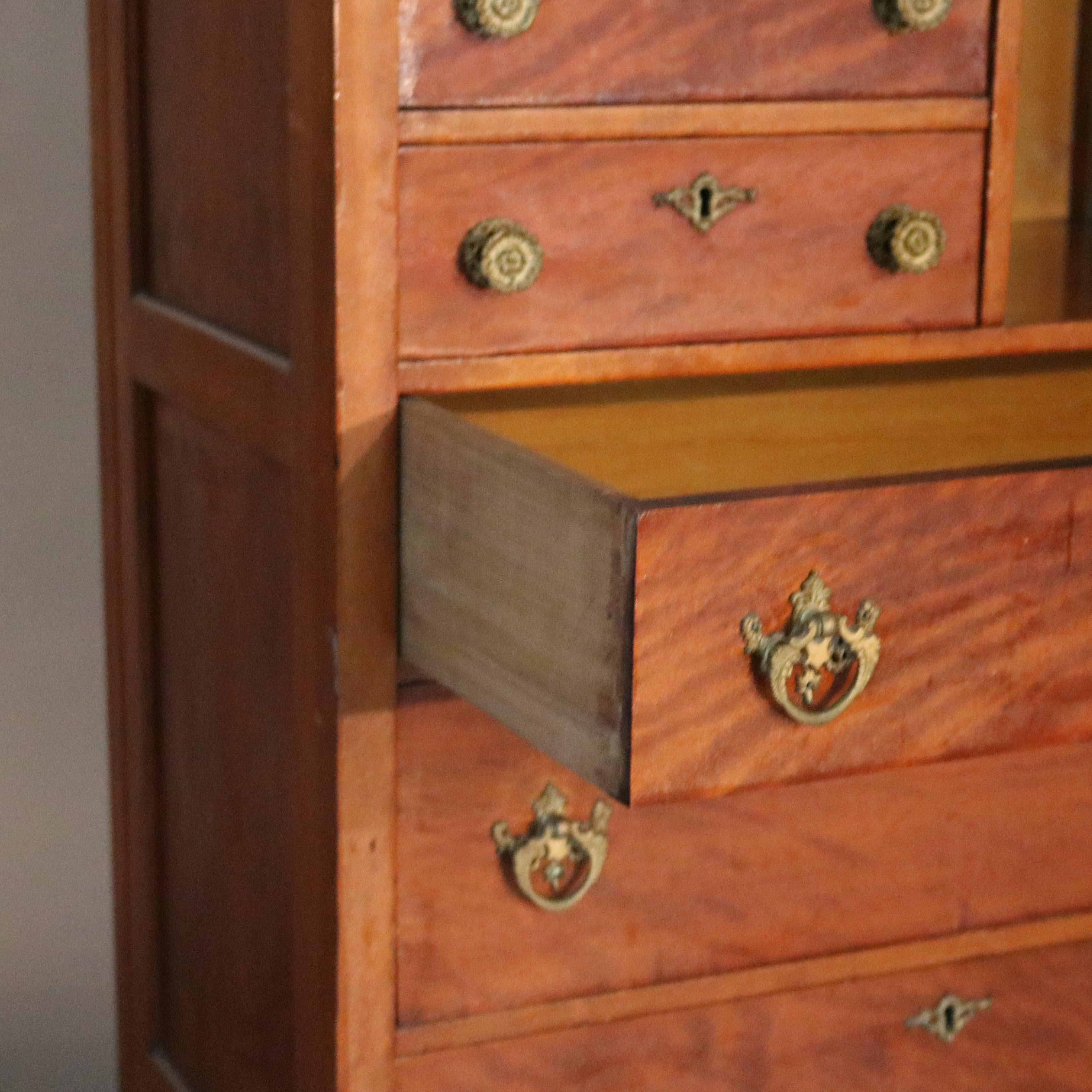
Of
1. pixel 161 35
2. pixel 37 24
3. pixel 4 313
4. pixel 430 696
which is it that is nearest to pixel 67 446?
pixel 4 313

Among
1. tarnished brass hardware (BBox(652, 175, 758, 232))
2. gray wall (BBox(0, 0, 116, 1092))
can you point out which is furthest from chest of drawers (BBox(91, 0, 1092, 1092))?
gray wall (BBox(0, 0, 116, 1092))

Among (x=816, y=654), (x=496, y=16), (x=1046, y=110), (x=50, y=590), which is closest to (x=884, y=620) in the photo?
(x=816, y=654)

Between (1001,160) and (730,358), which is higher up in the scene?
(1001,160)

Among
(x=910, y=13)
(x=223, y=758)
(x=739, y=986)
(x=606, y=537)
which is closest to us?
(x=606, y=537)

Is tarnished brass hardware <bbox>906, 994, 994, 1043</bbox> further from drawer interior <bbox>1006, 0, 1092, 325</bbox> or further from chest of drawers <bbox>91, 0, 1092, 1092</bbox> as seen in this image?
drawer interior <bbox>1006, 0, 1092, 325</bbox>

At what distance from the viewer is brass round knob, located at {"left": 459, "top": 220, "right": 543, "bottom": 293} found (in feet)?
3.78

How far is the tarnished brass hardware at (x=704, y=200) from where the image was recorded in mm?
1197

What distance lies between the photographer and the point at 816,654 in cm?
96

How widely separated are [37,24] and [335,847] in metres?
0.89

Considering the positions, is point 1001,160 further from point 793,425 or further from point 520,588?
point 520,588

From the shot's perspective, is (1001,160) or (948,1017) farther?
(948,1017)

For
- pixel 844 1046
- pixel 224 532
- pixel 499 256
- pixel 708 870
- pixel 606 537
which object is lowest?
pixel 844 1046

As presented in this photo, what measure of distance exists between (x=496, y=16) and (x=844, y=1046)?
0.75 m

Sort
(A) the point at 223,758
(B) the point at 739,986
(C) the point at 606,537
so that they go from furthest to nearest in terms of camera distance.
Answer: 1. (A) the point at 223,758
2. (B) the point at 739,986
3. (C) the point at 606,537
